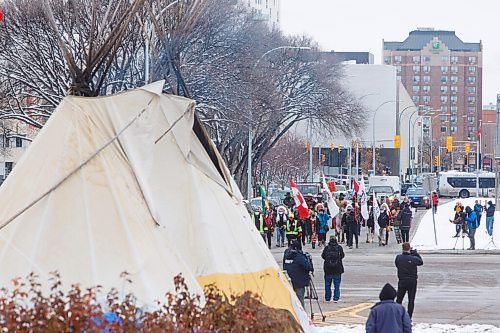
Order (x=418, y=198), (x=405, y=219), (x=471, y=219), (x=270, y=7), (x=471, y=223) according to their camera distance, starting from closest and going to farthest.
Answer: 1. (x=471, y=219)
2. (x=471, y=223)
3. (x=405, y=219)
4. (x=418, y=198)
5. (x=270, y=7)

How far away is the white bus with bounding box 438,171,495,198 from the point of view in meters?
94.4

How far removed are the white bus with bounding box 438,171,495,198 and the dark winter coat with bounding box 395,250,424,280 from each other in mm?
76014

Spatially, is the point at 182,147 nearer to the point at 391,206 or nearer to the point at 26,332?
the point at 26,332

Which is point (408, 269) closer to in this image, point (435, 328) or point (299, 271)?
point (435, 328)

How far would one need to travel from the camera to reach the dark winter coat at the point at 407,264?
19125 millimetres

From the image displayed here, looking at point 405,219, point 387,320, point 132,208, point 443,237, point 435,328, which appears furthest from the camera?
point 443,237

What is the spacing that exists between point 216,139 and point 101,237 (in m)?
44.5

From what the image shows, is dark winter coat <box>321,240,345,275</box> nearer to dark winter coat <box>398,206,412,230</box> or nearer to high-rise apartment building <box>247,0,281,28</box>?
dark winter coat <box>398,206,412,230</box>

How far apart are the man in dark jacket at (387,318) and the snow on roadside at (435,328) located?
16.1 feet

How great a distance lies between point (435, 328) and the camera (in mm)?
18312

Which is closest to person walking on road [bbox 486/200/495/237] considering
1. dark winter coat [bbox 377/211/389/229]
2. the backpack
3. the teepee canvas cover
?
dark winter coat [bbox 377/211/389/229]

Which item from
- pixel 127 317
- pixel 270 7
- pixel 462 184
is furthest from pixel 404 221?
pixel 270 7

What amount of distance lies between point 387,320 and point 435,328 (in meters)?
5.88

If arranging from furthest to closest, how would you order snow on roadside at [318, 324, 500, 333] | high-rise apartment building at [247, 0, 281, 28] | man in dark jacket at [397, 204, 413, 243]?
high-rise apartment building at [247, 0, 281, 28], man in dark jacket at [397, 204, 413, 243], snow on roadside at [318, 324, 500, 333]
